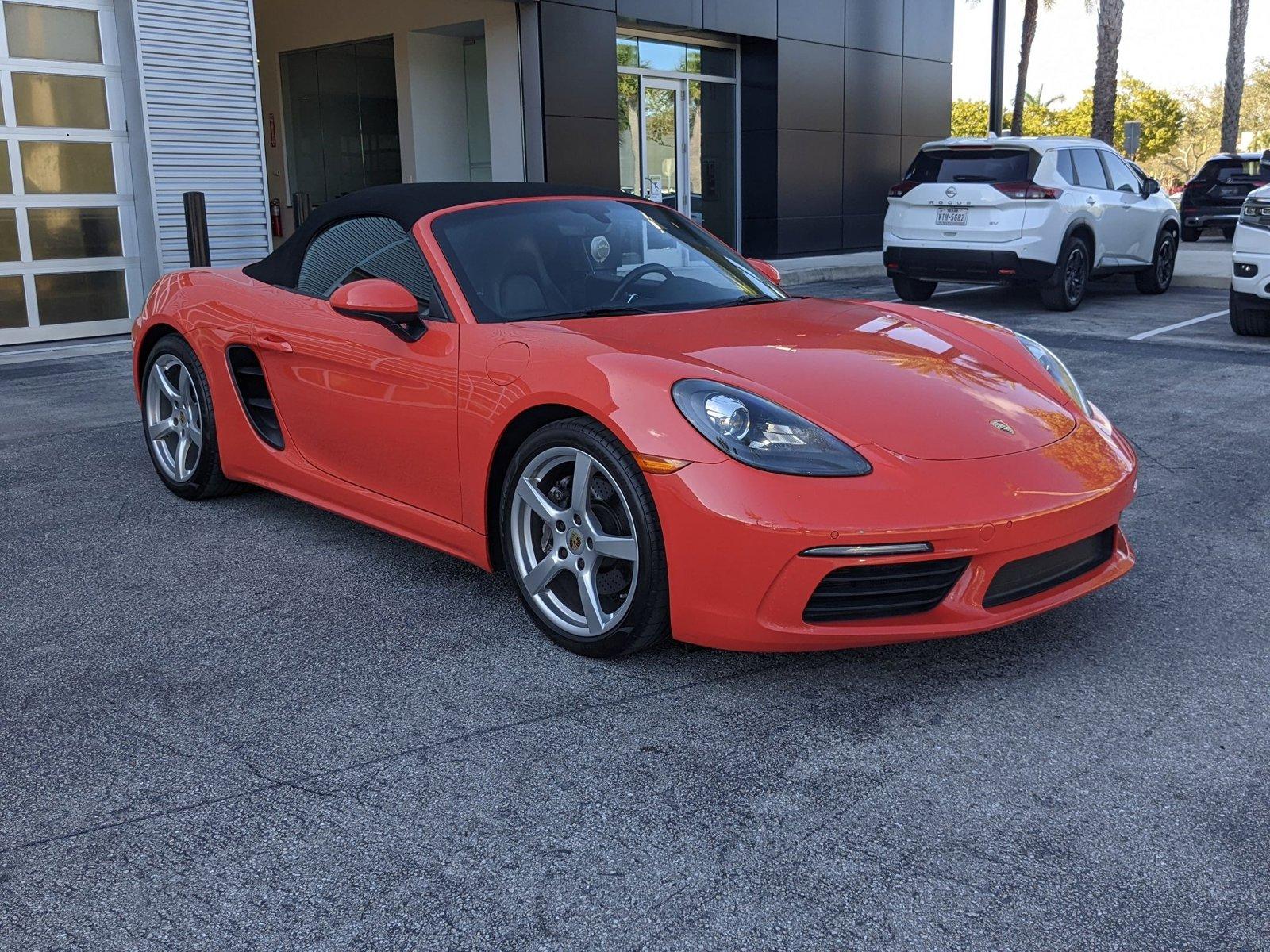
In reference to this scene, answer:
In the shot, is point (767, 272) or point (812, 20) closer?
point (767, 272)

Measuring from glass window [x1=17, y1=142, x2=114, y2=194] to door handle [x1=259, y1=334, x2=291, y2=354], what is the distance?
22.0ft

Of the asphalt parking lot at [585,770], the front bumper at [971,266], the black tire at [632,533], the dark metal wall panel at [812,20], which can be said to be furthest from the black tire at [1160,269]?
the black tire at [632,533]

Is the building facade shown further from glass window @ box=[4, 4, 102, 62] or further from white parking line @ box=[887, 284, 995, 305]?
white parking line @ box=[887, 284, 995, 305]

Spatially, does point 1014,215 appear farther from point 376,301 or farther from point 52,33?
point 376,301

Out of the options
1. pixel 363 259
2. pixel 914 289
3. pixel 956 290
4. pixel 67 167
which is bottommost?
pixel 956 290

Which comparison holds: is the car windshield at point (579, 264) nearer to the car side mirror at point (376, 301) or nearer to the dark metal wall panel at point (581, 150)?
the car side mirror at point (376, 301)

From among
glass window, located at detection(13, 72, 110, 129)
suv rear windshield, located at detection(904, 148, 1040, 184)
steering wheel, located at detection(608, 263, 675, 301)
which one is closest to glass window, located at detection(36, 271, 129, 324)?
glass window, located at detection(13, 72, 110, 129)

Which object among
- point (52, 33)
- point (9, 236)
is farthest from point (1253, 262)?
point (9, 236)

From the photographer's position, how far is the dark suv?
71.2 ft

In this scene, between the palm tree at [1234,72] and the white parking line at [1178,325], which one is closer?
the white parking line at [1178,325]

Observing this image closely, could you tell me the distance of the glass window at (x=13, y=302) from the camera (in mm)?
9875

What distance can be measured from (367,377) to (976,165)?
9087 millimetres

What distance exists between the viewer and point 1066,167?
1177 cm

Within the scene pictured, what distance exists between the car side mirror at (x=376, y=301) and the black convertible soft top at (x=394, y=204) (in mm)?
447
